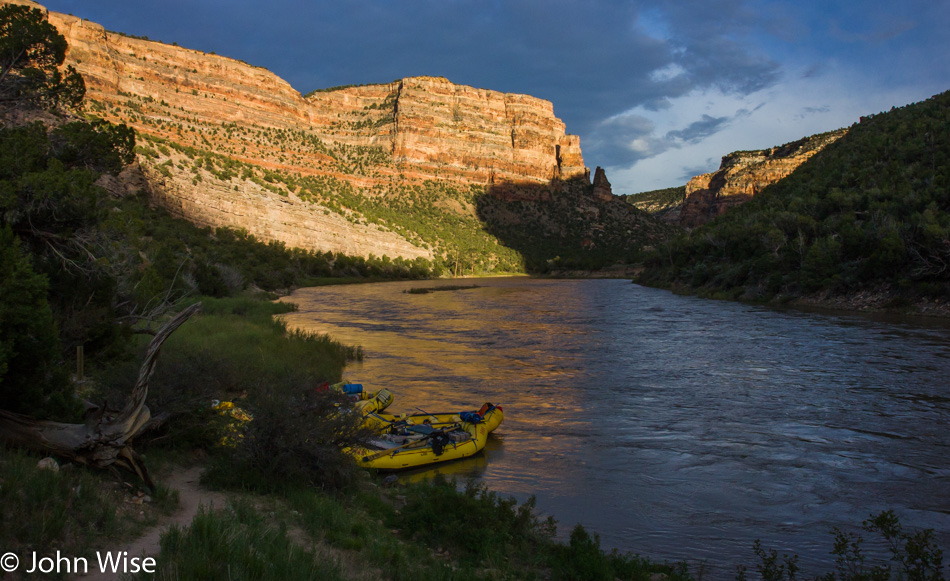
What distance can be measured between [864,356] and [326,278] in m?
53.5

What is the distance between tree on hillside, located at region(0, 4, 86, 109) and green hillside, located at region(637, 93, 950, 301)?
1276 inches

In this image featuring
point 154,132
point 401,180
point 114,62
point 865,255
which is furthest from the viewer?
point 401,180

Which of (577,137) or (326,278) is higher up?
(577,137)

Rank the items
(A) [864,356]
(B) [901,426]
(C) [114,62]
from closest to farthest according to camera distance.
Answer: (B) [901,426]
(A) [864,356]
(C) [114,62]

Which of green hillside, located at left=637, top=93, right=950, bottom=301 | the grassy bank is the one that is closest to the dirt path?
the grassy bank

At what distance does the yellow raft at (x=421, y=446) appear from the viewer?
9.00 metres

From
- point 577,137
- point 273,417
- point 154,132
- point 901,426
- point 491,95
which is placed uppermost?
point 491,95

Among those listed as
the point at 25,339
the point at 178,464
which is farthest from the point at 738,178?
the point at 25,339

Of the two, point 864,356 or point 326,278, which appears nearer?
point 864,356

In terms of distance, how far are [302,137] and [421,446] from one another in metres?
99.3

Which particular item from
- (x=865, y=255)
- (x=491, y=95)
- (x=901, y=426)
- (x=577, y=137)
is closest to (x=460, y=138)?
(x=491, y=95)

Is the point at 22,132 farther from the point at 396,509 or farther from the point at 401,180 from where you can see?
the point at 401,180

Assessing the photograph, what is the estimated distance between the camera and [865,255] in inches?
1203

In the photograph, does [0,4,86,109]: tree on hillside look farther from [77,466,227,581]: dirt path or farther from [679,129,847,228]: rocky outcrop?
[679,129,847,228]: rocky outcrop
